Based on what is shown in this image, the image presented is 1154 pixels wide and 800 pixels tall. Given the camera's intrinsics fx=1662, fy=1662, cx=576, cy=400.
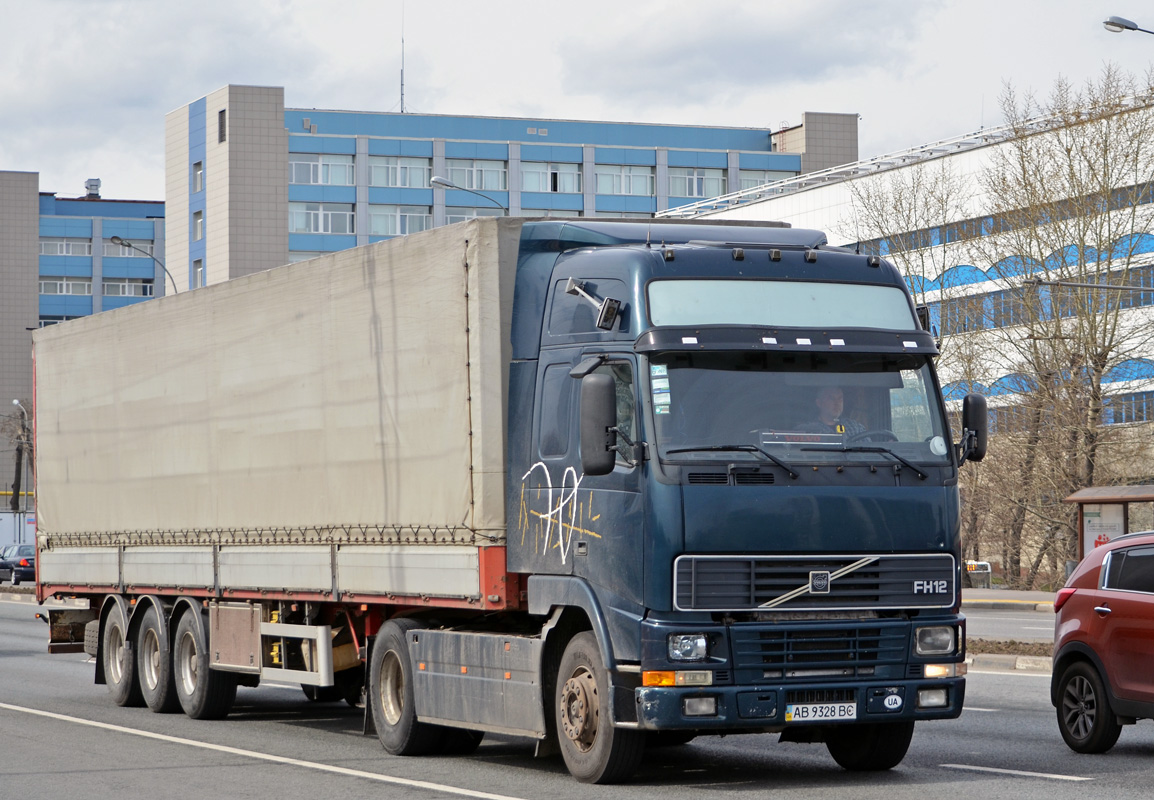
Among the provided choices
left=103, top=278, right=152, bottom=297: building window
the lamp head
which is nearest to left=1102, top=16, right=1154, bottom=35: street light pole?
the lamp head

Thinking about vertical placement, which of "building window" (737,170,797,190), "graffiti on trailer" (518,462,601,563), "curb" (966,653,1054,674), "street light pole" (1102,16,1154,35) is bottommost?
"curb" (966,653,1054,674)

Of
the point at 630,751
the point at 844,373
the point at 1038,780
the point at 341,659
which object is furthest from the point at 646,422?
the point at 341,659

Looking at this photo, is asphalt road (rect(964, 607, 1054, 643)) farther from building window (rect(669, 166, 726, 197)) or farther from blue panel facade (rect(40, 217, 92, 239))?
blue panel facade (rect(40, 217, 92, 239))

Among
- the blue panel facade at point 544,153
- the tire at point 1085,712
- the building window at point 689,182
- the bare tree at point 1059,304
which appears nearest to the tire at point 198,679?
the tire at point 1085,712

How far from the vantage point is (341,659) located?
13680mm

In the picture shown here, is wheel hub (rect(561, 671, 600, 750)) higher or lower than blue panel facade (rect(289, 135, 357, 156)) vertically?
lower

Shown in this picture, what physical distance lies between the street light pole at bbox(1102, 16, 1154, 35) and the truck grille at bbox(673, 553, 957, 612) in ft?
67.0

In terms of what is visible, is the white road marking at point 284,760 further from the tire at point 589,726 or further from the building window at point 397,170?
the building window at point 397,170

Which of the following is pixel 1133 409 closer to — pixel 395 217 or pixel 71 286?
pixel 395 217

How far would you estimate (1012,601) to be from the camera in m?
36.8

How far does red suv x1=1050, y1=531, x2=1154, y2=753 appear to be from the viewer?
11.5m

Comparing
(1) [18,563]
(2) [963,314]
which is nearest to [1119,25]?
(2) [963,314]

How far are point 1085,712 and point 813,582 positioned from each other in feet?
10.7

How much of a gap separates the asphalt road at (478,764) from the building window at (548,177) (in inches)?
3208
